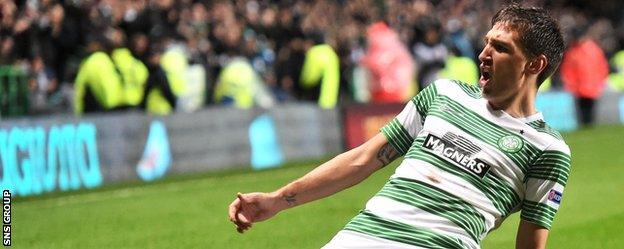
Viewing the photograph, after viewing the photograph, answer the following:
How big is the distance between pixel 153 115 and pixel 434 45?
10.9 metres

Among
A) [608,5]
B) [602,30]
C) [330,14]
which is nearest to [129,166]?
[330,14]

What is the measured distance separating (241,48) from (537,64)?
55.1 feet

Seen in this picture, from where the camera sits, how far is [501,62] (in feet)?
15.2

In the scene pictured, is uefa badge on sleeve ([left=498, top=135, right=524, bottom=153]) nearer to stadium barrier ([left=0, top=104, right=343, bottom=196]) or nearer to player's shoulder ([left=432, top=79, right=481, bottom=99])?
player's shoulder ([left=432, top=79, right=481, bottom=99])

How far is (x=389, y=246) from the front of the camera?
14.6 ft

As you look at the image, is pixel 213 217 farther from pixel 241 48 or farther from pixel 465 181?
pixel 241 48

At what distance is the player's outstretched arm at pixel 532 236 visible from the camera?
4.66 metres

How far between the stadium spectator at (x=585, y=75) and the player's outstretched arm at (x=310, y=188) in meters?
23.9

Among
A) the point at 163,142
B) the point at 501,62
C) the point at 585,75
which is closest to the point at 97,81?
the point at 163,142

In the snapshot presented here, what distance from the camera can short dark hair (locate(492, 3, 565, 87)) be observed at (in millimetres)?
4645

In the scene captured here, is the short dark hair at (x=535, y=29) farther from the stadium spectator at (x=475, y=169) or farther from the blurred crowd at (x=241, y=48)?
the blurred crowd at (x=241, y=48)

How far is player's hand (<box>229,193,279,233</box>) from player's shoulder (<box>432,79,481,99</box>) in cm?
83

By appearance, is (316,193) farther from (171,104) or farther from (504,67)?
(171,104)

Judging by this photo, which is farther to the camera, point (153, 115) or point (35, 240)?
point (153, 115)
